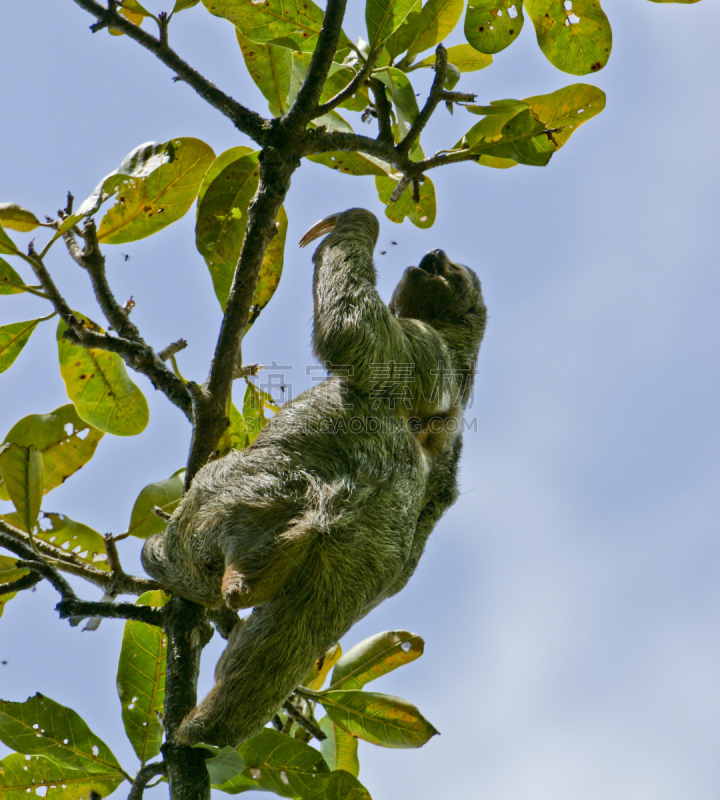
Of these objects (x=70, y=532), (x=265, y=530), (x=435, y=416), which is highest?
(x=435, y=416)

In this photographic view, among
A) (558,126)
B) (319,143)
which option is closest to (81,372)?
(319,143)

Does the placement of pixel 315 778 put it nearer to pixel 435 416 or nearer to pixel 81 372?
pixel 435 416

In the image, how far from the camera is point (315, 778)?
377 cm

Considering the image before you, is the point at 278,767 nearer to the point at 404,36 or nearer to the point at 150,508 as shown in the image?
the point at 150,508

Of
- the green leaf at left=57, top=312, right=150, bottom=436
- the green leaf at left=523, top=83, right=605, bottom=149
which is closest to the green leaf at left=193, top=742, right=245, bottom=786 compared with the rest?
the green leaf at left=57, top=312, right=150, bottom=436

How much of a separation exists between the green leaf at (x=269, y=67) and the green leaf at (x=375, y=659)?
11.4 ft

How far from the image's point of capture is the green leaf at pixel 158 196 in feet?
14.2

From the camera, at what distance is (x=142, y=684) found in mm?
4188

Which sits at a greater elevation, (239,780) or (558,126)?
(558,126)

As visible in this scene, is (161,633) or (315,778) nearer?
(315,778)

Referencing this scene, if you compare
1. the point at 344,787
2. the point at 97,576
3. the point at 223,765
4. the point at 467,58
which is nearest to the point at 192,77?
the point at 467,58

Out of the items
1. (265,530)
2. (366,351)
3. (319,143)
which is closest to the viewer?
(265,530)

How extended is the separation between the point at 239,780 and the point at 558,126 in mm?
4334

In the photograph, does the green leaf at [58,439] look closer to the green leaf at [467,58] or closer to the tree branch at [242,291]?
the tree branch at [242,291]
